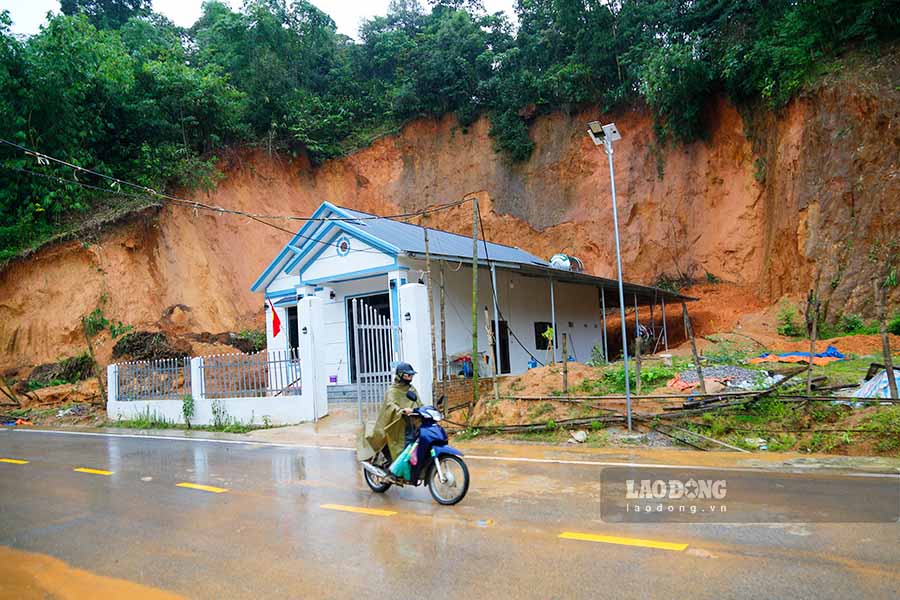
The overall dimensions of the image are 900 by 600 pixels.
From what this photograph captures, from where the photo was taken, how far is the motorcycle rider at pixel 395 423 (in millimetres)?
6840

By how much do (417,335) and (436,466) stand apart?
773cm

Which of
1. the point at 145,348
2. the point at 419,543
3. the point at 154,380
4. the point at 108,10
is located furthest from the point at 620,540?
the point at 108,10

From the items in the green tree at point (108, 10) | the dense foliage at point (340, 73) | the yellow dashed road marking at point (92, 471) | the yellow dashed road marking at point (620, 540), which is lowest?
the yellow dashed road marking at point (620, 540)

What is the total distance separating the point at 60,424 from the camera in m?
17.8

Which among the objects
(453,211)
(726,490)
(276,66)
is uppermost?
(276,66)

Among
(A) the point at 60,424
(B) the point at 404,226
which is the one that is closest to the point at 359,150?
(B) the point at 404,226

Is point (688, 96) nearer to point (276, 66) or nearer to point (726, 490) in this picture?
point (276, 66)

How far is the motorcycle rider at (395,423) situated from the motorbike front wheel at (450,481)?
0.48 meters

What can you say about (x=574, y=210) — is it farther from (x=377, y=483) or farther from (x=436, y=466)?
(x=436, y=466)

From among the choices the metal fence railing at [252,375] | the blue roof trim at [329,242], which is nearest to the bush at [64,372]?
the metal fence railing at [252,375]

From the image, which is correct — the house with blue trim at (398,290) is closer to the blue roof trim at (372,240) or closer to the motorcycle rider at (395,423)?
the blue roof trim at (372,240)

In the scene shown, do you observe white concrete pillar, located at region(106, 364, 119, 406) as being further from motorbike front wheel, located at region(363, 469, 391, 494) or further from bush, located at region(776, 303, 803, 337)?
bush, located at region(776, 303, 803, 337)

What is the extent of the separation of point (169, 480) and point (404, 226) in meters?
13.5

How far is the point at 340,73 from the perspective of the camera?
37000 millimetres
